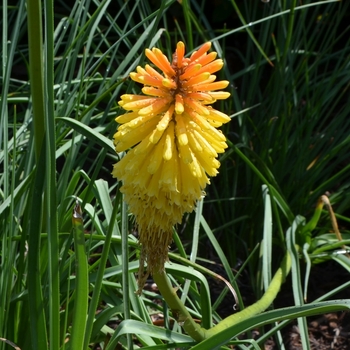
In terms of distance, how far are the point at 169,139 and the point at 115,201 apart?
1.15 feet

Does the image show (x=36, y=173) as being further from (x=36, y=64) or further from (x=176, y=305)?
(x=176, y=305)

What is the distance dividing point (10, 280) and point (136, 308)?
42 centimetres

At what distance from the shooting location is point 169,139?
1447mm

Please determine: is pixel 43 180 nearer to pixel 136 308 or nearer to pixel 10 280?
pixel 10 280

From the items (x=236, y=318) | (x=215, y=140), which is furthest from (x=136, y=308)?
(x=215, y=140)

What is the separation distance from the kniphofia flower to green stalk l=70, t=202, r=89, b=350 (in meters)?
0.15

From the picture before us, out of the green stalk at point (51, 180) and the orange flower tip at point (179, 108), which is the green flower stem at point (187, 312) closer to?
the green stalk at point (51, 180)

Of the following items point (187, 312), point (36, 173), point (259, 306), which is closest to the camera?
point (36, 173)

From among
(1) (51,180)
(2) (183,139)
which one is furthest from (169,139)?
(1) (51,180)

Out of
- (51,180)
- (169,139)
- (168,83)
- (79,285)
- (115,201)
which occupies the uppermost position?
(168,83)

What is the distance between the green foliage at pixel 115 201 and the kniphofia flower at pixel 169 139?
171 mm

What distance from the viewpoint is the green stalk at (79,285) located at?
1.54m

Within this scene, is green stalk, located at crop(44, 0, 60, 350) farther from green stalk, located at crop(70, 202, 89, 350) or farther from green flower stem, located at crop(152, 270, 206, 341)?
green flower stem, located at crop(152, 270, 206, 341)

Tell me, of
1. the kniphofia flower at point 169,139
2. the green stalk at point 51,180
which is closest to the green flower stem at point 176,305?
the kniphofia flower at point 169,139
